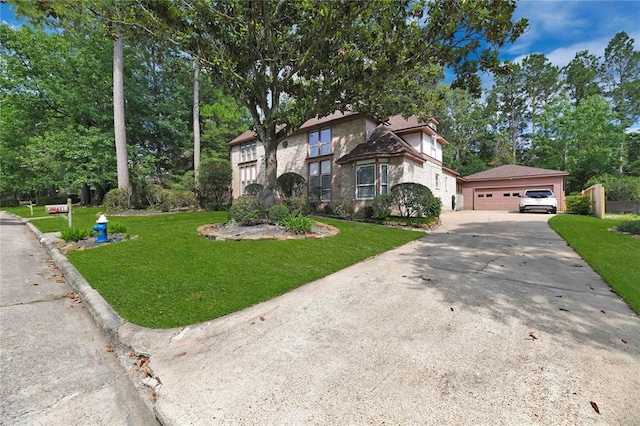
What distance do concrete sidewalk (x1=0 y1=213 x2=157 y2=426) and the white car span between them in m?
22.6

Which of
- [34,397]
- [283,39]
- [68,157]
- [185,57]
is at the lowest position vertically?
[34,397]

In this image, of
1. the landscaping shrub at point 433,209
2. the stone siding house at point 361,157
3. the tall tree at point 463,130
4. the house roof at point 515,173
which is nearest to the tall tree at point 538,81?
the tall tree at point 463,130

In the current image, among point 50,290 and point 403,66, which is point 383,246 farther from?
point 50,290

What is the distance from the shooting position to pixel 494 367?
7.60ft

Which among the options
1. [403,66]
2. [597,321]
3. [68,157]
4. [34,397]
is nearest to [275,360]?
[34,397]

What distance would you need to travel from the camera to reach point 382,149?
14719mm

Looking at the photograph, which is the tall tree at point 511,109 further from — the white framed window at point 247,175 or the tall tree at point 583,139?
the white framed window at point 247,175

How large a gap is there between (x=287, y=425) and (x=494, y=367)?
174cm

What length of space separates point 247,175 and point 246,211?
1513 centimetres

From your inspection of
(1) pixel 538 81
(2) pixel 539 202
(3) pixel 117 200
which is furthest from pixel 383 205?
(1) pixel 538 81

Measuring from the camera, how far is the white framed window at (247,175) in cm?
2294

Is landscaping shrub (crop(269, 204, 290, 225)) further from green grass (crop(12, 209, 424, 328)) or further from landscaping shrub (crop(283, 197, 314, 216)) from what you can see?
green grass (crop(12, 209, 424, 328))

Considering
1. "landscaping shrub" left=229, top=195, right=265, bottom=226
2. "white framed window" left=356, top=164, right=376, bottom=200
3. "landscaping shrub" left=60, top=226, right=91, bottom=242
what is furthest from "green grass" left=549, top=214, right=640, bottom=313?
"landscaping shrub" left=60, top=226, right=91, bottom=242

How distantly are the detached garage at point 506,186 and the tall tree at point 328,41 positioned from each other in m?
18.6
